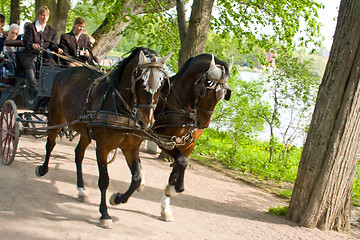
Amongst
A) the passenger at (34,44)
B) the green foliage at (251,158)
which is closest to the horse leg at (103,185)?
the passenger at (34,44)

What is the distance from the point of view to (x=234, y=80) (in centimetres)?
1262

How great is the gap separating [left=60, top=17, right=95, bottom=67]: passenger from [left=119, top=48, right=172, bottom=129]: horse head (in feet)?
11.0

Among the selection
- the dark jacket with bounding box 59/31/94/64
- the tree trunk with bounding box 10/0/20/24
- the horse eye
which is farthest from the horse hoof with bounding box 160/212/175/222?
the tree trunk with bounding box 10/0/20/24

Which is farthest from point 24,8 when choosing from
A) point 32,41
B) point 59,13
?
point 32,41

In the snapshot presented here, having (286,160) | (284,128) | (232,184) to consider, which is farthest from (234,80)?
(232,184)

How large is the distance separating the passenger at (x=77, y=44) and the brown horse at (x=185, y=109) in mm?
2637

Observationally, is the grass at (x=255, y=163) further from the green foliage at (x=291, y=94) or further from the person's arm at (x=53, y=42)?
the person's arm at (x=53, y=42)

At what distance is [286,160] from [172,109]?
5.17m

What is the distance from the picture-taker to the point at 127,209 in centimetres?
598

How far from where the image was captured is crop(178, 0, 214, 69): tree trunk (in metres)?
9.25

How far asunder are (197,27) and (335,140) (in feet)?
14.7

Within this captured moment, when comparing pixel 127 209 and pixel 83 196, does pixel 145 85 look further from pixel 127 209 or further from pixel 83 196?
pixel 83 196

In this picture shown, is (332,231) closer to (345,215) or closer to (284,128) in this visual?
(345,215)

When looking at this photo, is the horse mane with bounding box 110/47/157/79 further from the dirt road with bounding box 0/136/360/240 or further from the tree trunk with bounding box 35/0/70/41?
the tree trunk with bounding box 35/0/70/41
